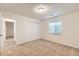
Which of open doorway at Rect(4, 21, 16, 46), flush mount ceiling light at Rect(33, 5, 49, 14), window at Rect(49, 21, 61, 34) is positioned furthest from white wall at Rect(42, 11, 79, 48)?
open doorway at Rect(4, 21, 16, 46)

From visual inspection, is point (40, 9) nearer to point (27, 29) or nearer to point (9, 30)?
point (27, 29)

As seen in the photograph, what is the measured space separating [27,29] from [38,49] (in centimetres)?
50

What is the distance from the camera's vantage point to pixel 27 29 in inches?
86.5

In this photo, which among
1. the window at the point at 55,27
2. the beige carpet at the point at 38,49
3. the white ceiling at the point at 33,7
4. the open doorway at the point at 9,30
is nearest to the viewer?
the white ceiling at the point at 33,7

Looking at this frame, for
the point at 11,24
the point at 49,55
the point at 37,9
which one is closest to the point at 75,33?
the point at 49,55

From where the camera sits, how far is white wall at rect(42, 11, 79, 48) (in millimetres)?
1898

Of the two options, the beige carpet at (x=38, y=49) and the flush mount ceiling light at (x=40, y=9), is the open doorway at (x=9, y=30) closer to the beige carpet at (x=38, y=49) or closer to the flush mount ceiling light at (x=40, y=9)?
the beige carpet at (x=38, y=49)

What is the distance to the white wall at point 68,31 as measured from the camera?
74.7 inches

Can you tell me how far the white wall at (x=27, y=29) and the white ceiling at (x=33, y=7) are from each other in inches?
5.5

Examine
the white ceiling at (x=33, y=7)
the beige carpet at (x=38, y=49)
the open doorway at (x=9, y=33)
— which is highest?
the white ceiling at (x=33, y=7)

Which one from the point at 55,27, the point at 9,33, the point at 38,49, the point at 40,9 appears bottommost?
the point at 38,49

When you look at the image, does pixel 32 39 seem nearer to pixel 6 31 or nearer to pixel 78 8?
A: pixel 6 31

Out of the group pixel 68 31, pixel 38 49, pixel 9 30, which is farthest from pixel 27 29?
pixel 68 31

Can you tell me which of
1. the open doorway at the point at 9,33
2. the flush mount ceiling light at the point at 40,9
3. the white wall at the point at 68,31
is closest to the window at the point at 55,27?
the white wall at the point at 68,31
